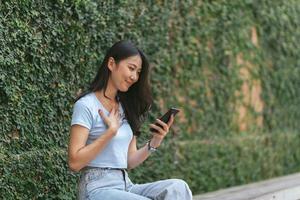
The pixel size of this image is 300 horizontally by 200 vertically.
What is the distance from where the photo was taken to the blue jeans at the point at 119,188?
12.3 ft

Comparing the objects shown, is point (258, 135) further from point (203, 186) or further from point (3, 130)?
point (3, 130)

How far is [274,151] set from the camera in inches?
361

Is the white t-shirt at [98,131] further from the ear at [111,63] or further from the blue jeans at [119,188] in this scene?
the ear at [111,63]

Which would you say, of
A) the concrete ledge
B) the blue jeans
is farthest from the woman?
the concrete ledge

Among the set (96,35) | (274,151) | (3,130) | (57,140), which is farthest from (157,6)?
(274,151)

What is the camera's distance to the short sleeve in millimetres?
3773

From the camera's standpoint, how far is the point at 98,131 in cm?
388

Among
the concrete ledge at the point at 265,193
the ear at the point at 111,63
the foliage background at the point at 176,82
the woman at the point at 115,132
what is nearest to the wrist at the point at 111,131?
the woman at the point at 115,132

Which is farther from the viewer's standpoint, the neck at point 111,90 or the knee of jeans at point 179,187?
the neck at point 111,90

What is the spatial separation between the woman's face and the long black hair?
2 centimetres

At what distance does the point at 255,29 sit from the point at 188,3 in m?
1.79

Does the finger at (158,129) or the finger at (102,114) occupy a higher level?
the finger at (102,114)

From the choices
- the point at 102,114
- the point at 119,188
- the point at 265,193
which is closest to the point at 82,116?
the point at 102,114

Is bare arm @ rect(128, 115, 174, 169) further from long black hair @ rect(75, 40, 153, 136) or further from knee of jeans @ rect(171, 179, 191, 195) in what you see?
knee of jeans @ rect(171, 179, 191, 195)
